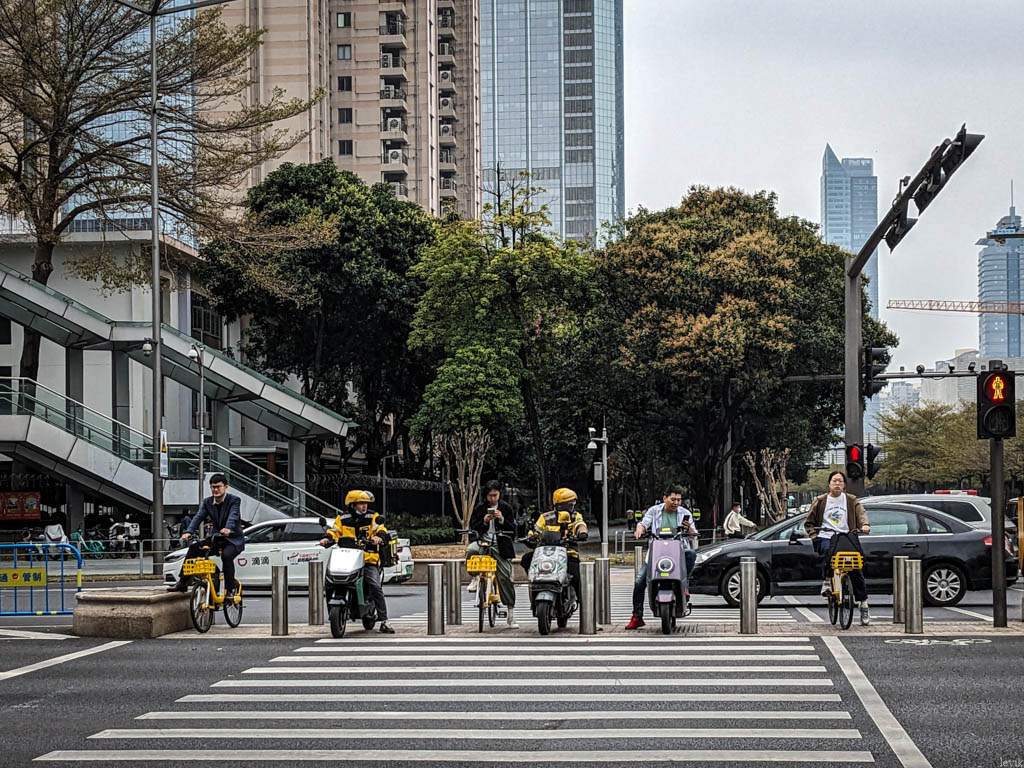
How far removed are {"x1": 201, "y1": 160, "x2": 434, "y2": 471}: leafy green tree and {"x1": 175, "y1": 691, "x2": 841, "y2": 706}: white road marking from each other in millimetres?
36688

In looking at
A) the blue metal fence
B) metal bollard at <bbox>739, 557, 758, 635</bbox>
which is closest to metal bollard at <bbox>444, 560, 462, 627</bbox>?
metal bollard at <bbox>739, 557, 758, 635</bbox>

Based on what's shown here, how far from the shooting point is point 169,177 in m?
38.2

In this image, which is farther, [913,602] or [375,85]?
[375,85]

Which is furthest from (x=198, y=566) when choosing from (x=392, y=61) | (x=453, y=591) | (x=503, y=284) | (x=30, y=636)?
(x=392, y=61)

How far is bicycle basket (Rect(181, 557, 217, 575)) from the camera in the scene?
622 inches

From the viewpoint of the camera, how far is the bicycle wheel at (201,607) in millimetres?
15664

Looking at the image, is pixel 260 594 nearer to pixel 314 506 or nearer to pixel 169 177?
pixel 314 506

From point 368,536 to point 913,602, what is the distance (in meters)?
5.94

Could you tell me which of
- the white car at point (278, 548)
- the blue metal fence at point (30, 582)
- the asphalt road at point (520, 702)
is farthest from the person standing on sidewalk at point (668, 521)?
the white car at point (278, 548)

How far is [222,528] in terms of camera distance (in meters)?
16.0

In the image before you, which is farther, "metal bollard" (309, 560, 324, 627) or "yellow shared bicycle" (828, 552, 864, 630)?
"metal bollard" (309, 560, 324, 627)

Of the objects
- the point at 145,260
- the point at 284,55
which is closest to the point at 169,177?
the point at 145,260

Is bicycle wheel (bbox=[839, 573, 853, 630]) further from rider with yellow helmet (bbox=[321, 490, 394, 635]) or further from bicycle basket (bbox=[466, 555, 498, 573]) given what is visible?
rider with yellow helmet (bbox=[321, 490, 394, 635])

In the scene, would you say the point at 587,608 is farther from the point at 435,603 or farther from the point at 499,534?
the point at 435,603
